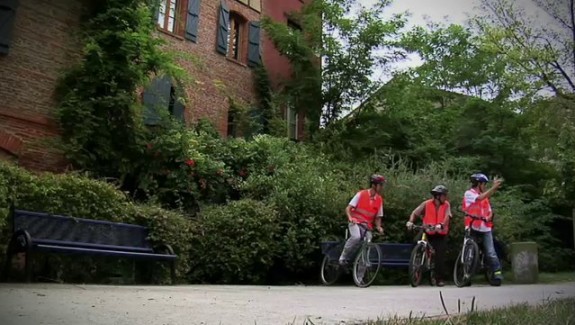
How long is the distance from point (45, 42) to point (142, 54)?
8372mm

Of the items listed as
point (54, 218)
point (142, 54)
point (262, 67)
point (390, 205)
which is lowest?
point (54, 218)

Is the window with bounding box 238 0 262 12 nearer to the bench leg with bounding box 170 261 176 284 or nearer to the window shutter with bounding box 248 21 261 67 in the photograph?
the window shutter with bounding box 248 21 261 67

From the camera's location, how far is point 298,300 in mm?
5809

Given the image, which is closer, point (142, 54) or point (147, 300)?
point (147, 300)

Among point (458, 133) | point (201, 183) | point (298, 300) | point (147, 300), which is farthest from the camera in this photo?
A: point (458, 133)

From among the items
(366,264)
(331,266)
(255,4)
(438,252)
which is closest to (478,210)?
(438,252)

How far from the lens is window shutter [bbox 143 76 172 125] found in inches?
496

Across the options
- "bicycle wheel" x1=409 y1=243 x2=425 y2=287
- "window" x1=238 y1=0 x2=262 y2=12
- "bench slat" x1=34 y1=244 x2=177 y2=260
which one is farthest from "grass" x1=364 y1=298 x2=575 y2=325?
"window" x1=238 y1=0 x2=262 y2=12

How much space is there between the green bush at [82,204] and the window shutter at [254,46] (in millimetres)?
10399

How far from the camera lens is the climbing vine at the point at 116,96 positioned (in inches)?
414

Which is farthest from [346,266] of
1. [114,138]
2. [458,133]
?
[458,133]

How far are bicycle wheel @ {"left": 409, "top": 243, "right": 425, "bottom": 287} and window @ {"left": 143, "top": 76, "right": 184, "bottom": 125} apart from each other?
6.26m

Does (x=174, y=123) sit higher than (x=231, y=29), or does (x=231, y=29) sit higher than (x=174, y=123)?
(x=231, y=29)

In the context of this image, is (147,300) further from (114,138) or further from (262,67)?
(262,67)
